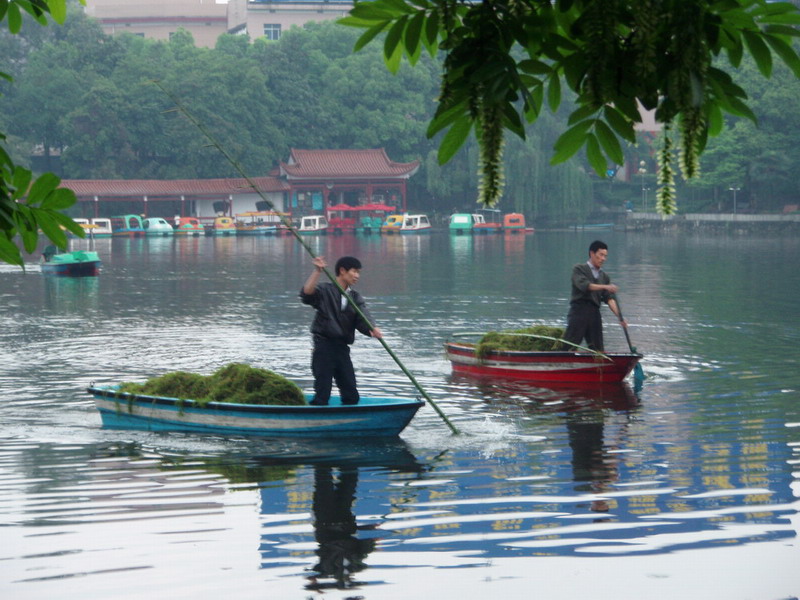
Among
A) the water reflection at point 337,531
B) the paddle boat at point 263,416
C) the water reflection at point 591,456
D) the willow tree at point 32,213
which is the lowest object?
the water reflection at point 337,531

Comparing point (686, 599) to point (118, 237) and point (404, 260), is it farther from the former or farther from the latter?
point (118, 237)

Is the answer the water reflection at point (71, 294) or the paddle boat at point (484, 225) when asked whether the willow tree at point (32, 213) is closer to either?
the water reflection at point (71, 294)

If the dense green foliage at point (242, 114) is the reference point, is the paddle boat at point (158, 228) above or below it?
below

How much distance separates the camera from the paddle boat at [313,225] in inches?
2911

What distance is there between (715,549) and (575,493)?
1931mm

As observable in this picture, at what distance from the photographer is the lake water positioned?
7.79 m

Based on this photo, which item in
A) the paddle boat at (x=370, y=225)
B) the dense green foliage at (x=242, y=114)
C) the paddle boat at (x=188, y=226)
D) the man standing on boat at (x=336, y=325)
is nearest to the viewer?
the man standing on boat at (x=336, y=325)

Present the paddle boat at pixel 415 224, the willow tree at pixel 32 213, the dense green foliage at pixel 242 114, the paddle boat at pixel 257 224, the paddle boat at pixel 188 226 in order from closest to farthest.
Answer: the willow tree at pixel 32 213, the dense green foliage at pixel 242 114, the paddle boat at pixel 188 226, the paddle boat at pixel 415 224, the paddle boat at pixel 257 224

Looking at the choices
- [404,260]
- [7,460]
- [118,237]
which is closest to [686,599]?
[7,460]

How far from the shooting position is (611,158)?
4.17 m

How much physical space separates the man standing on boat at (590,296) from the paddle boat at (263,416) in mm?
3386

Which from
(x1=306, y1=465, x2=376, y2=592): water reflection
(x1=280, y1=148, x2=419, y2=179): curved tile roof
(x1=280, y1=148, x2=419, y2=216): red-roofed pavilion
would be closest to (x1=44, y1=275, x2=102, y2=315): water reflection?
(x1=306, y1=465, x2=376, y2=592): water reflection

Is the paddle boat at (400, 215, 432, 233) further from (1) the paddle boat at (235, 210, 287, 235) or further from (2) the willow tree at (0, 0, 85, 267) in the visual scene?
(2) the willow tree at (0, 0, 85, 267)

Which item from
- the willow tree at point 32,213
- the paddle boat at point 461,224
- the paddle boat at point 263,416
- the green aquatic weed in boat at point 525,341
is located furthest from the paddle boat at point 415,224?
the willow tree at point 32,213
